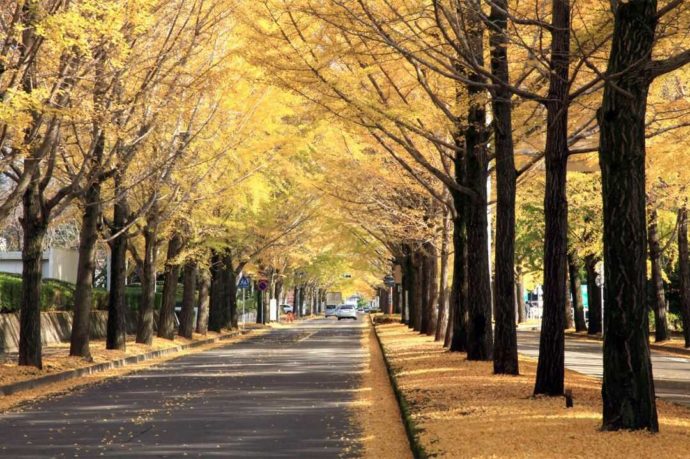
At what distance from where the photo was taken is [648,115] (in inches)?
890

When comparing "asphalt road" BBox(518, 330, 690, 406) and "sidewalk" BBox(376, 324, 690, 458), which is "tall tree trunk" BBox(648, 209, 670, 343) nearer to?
"asphalt road" BBox(518, 330, 690, 406)

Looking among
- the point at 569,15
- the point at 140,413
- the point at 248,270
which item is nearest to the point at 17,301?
the point at 140,413

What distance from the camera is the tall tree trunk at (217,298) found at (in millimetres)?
52344

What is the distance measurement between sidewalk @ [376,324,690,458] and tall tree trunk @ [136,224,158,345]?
17997 mm

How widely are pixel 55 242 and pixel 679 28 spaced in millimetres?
51792

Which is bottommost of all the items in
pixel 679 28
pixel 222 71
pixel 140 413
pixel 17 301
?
pixel 140 413

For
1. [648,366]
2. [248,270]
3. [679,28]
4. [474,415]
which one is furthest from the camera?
[248,270]

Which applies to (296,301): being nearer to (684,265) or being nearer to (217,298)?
(217,298)

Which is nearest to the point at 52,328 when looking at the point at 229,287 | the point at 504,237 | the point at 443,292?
the point at 443,292

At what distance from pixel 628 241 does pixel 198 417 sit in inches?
278

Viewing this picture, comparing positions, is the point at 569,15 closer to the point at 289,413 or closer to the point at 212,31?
the point at 289,413

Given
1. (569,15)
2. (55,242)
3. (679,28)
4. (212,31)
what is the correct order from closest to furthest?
(679,28) → (569,15) → (212,31) → (55,242)

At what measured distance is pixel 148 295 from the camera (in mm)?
37438

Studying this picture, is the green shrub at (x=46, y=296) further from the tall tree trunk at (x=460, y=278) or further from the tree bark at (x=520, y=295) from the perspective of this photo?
the tree bark at (x=520, y=295)
